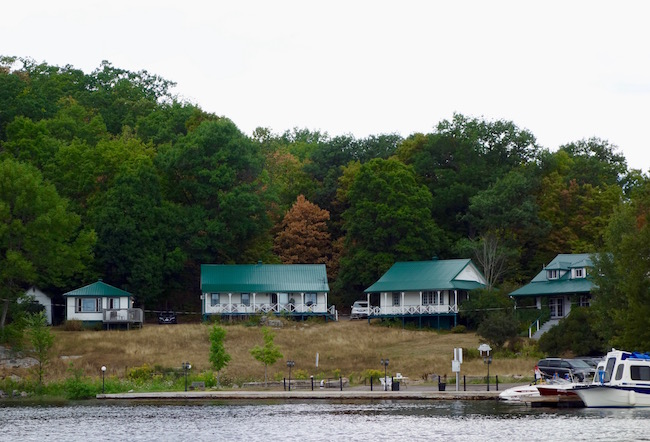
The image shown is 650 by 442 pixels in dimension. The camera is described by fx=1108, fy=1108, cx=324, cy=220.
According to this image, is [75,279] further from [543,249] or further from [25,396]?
[543,249]

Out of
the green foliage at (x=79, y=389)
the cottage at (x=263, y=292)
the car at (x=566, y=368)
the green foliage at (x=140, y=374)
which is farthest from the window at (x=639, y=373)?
the cottage at (x=263, y=292)

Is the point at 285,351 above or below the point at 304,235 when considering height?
below

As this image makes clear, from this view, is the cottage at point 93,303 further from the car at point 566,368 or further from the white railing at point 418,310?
the car at point 566,368

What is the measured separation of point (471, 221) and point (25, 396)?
47775 mm

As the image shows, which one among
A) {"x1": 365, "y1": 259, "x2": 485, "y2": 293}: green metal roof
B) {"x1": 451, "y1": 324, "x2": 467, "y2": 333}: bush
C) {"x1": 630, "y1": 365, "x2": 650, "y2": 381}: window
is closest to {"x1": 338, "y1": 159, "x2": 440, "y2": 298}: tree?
{"x1": 365, "y1": 259, "x2": 485, "y2": 293}: green metal roof

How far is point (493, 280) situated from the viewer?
95062 mm

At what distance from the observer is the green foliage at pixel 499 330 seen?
241ft

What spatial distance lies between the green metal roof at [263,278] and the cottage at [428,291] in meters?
5.19

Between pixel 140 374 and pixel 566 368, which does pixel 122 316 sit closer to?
pixel 140 374

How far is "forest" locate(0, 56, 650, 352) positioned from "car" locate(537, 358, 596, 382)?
23.0 meters

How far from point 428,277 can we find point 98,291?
87.3ft

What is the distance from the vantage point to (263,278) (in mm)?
93938

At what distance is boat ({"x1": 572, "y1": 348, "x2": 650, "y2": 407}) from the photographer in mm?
54656

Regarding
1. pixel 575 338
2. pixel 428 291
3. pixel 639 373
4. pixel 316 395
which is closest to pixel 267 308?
pixel 428 291
